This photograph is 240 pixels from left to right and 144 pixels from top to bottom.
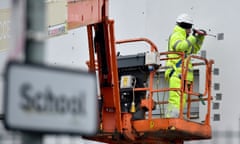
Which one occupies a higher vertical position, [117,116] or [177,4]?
[177,4]

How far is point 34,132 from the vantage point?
10.5 ft

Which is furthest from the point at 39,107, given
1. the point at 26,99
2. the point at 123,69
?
the point at 123,69

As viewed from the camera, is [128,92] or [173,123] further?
[128,92]

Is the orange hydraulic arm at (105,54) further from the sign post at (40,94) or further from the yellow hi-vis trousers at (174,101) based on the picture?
the sign post at (40,94)

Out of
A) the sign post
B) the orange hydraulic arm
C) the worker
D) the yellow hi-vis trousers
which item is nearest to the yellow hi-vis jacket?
the worker

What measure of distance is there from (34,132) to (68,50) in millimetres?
6856

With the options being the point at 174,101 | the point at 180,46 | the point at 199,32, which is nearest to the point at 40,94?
the point at 174,101

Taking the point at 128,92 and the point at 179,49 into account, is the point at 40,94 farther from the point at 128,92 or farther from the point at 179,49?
the point at 179,49

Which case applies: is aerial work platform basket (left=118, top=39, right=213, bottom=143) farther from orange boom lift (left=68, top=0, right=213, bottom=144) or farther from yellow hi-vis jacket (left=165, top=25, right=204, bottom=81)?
yellow hi-vis jacket (left=165, top=25, right=204, bottom=81)

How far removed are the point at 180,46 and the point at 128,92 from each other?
0.86m

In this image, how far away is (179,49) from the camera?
27.8ft

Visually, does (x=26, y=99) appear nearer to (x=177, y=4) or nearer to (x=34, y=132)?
(x=34, y=132)

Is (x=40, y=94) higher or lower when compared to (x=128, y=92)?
higher

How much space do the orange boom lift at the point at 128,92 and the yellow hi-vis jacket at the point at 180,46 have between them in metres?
0.21
